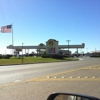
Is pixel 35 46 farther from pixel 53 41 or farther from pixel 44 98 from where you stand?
pixel 44 98

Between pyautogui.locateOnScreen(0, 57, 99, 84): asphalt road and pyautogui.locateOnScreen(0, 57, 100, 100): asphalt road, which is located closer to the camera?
pyautogui.locateOnScreen(0, 57, 100, 100): asphalt road

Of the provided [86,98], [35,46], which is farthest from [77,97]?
[35,46]

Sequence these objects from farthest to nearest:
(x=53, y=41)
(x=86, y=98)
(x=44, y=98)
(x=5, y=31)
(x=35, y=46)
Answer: (x=35, y=46), (x=53, y=41), (x=5, y=31), (x=44, y=98), (x=86, y=98)

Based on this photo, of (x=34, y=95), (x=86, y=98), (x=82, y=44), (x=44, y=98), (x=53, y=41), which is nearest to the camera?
(x=86, y=98)

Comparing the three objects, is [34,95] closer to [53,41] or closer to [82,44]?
[53,41]

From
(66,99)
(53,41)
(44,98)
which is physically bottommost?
(44,98)

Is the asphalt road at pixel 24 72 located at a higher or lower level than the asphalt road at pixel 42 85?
higher

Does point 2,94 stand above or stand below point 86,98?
below

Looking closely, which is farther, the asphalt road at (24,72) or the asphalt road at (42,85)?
the asphalt road at (24,72)

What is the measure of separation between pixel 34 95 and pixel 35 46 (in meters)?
119

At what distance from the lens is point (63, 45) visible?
122 m

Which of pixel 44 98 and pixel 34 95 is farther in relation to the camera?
pixel 34 95

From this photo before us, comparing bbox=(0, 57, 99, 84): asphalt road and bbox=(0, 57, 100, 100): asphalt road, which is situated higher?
bbox=(0, 57, 99, 84): asphalt road

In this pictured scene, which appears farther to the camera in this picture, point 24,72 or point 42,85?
point 24,72
